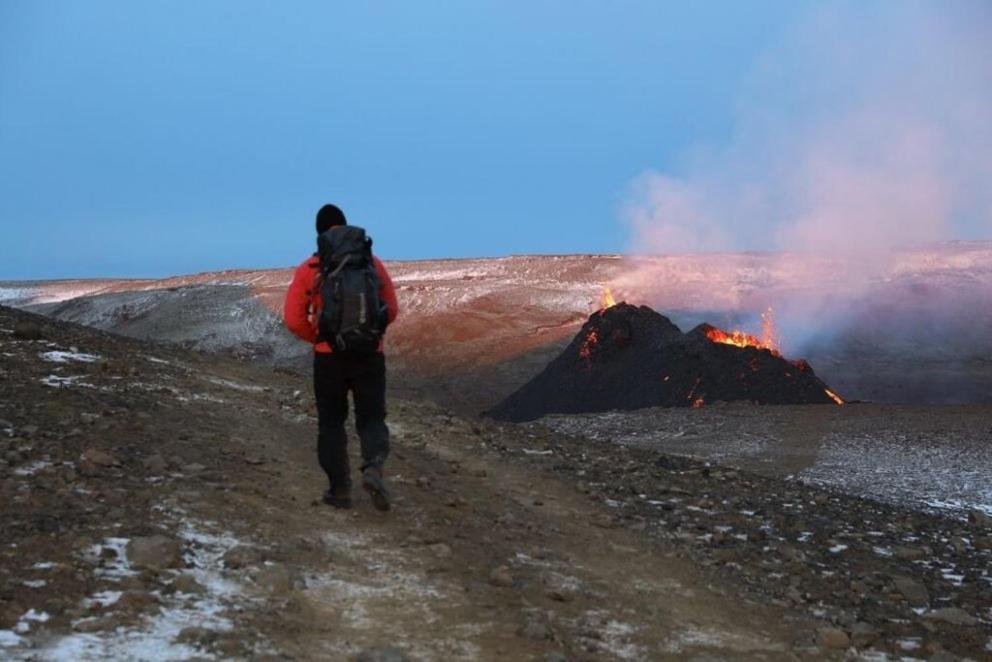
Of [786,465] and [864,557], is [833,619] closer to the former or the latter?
[864,557]

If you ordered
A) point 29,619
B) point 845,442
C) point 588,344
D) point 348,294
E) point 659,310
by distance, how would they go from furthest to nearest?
point 659,310 < point 588,344 < point 845,442 < point 348,294 < point 29,619

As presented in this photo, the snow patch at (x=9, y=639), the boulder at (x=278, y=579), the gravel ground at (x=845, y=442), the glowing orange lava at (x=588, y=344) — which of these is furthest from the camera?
the glowing orange lava at (x=588, y=344)

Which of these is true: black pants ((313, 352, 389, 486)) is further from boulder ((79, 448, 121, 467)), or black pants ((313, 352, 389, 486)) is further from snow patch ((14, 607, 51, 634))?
snow patch ((14, 607, 51, 634))

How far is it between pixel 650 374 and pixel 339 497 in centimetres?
1823

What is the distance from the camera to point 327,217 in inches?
273

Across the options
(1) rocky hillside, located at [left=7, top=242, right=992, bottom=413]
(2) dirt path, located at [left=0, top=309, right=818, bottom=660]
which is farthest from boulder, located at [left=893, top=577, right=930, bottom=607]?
(1) rocky hillside, located at [left=7, top=242, right=992, bottom=413]

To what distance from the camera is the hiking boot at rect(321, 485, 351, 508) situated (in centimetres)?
697

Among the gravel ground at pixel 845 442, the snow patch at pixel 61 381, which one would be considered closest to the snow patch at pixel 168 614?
the snow patch at pixel 61 381

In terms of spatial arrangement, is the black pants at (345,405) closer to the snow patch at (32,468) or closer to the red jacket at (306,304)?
the red jacket at (306,304)

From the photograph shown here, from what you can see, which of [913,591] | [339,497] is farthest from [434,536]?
[913,591]

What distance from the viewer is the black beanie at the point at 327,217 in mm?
6930

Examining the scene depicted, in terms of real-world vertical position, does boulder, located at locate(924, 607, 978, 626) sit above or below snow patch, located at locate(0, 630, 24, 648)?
below

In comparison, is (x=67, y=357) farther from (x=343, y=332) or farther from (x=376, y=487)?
(x=343, y=332)

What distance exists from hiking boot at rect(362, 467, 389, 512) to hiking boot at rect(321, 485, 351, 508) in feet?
0.40
